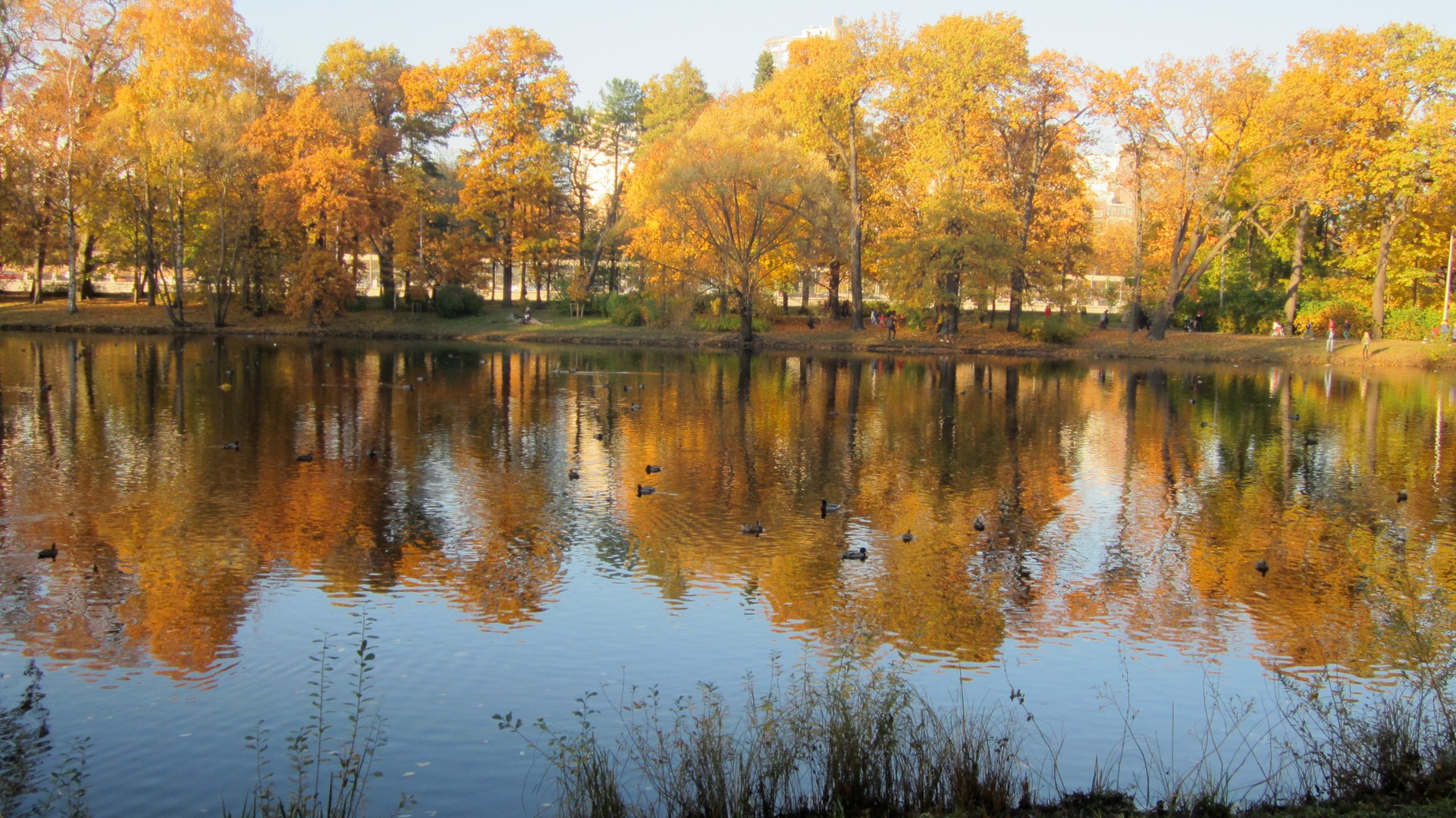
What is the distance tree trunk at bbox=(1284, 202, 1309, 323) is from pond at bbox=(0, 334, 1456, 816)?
3412cm

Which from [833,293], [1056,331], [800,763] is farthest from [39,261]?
[800,763]

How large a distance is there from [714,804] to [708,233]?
153 feet

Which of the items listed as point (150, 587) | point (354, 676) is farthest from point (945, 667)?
point (150, 587)

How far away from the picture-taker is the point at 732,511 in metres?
15.5

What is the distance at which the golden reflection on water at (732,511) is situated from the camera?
10.8 metres

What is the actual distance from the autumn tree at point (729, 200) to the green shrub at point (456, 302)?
11.7 metres

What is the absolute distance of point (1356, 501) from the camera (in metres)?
17.2

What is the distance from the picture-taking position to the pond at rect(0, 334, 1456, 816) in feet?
27.7

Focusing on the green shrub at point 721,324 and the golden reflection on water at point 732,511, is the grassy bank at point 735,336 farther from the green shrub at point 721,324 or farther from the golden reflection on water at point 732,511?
the golden reflection on water at point 732,511

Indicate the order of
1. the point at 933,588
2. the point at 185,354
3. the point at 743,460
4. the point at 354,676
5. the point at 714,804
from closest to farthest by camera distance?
the point at 714,804 < the point at 354,676 < the point at 933,588 < the point at 743,460 < the point at 185,354

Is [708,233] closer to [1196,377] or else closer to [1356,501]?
[1196,377]

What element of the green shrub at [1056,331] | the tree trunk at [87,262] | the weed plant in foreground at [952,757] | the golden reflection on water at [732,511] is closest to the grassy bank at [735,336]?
the green shrub at [1056,331]

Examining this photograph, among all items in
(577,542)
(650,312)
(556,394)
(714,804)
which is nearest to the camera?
(714,804)

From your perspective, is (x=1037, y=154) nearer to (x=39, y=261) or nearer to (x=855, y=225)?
(x=855, y=225)
